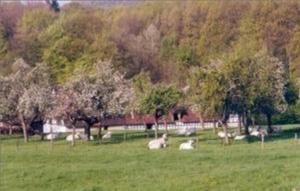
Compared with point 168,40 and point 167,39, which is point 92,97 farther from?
point 167,39

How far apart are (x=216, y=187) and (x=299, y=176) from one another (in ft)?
9.39

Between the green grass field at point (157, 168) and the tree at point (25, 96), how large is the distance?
1662 cm

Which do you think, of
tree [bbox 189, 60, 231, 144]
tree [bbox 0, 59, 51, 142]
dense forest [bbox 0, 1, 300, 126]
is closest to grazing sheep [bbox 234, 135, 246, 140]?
tree [bbox 189, 60, 231, 144]

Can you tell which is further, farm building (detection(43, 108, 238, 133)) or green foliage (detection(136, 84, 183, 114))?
farm building (detection(43, 108, 238, 133))

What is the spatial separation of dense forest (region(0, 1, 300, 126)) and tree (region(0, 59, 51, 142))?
21120mm

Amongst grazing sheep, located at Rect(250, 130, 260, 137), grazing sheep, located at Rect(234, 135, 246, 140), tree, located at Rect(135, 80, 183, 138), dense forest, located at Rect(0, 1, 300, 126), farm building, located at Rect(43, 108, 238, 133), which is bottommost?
grazing sheep, located at Rect(234, 135, 246, 140)

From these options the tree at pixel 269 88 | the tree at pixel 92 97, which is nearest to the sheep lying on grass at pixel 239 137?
the tree at pixel 269 88

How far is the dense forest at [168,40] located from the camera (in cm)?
10481

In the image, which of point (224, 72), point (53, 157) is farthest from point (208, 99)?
point (53, 157)

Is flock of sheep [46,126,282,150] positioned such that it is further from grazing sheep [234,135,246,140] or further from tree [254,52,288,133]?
tree [254,52,288,133]

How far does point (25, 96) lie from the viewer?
2685 inches

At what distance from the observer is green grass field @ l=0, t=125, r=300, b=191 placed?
3306 centimetres

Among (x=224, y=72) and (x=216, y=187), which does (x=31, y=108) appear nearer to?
(x=224, y=72)

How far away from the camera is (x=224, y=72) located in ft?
193
